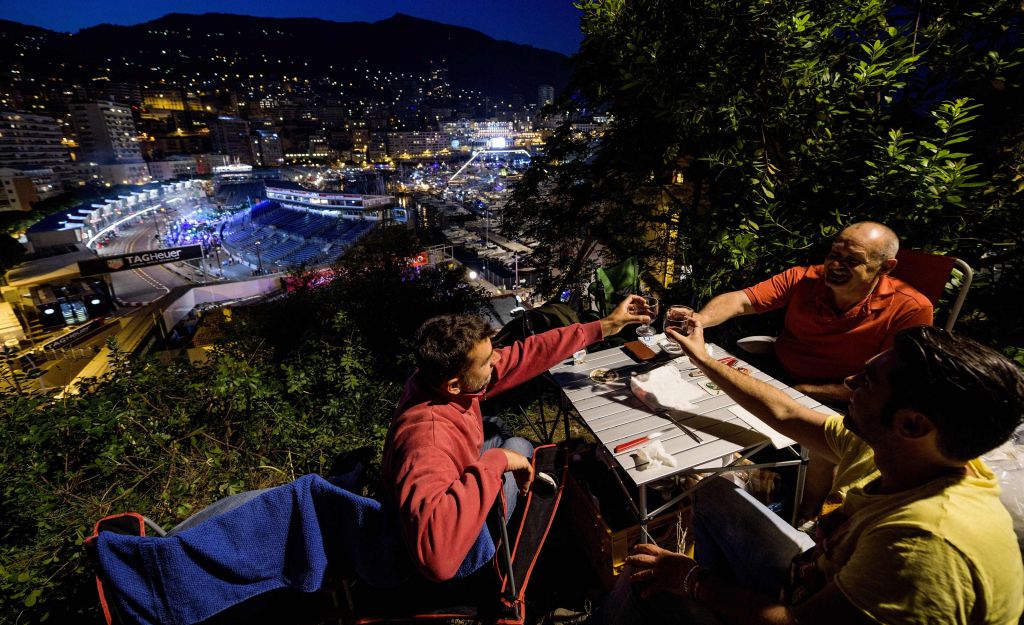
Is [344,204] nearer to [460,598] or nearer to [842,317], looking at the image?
[842,317]

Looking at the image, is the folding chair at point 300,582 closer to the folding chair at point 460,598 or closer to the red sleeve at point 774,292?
the folding chair at point 460,598

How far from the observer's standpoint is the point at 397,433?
169 centimetres

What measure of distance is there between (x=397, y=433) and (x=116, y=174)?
3798 inches

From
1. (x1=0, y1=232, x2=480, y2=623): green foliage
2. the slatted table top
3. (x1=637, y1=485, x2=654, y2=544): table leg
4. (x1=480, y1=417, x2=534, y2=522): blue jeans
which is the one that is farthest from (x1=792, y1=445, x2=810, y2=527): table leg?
(x1=0, y1=232, x2=480, y2=623): green foliage

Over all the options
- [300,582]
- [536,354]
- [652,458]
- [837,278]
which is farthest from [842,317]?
[300,582]

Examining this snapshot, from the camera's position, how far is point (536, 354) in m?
2.56

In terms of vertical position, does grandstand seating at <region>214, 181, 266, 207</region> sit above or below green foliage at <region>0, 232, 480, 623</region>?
below

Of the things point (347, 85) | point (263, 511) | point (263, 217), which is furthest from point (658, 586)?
point (347, 85)

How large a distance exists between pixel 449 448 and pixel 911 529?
4.46ft

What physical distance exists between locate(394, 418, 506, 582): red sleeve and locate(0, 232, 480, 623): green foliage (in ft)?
5.65

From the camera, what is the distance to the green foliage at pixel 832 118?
3.12m

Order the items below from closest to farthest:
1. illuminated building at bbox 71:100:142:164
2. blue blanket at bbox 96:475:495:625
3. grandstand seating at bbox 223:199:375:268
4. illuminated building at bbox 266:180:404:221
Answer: blue blanket at bbox 96:475:495:625, grandstand seating at bbox 223:199:375:268, illuminated building at bbox 266:180:404:221, illuminated building at bbox 71:100:142:164

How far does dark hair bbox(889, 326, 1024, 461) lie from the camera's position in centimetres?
99

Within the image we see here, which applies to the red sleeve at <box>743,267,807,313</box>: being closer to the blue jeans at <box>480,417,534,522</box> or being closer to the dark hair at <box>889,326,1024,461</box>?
the blue jeans at <box>480,417,534,522</box>
